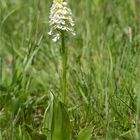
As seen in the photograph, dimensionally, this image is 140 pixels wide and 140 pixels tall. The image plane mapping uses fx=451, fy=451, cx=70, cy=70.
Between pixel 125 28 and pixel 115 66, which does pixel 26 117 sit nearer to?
pixel 115 66

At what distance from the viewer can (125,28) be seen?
2.62m

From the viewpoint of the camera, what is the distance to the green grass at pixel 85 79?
5.73ft

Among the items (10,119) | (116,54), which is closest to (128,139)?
(10,119)

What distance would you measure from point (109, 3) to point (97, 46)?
39 centimetres

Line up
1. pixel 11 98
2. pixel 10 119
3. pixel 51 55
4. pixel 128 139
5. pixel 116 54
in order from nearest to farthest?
pixel 128 139 < pixel 10 119 < pixel 11 98 < pixel 116 54 < pixel 51 55

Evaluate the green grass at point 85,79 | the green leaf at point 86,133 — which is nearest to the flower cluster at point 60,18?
the green grass at point 85,79

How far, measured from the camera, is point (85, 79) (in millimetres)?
2010

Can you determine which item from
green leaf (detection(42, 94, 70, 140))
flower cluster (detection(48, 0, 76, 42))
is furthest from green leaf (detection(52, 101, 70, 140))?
flower cluster (detection(48, 0, 76, 42))

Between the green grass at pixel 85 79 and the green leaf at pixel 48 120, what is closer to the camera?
the green leaf at pixel 48 120

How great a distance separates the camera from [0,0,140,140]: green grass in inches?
68.7

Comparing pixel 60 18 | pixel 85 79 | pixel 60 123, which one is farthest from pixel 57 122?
pixel 85 79

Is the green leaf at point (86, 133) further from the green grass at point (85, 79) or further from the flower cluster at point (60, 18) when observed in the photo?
the flower cluster at point (60, 18)

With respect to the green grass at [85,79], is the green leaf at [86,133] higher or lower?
lower

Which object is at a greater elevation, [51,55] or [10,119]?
[51,55]
